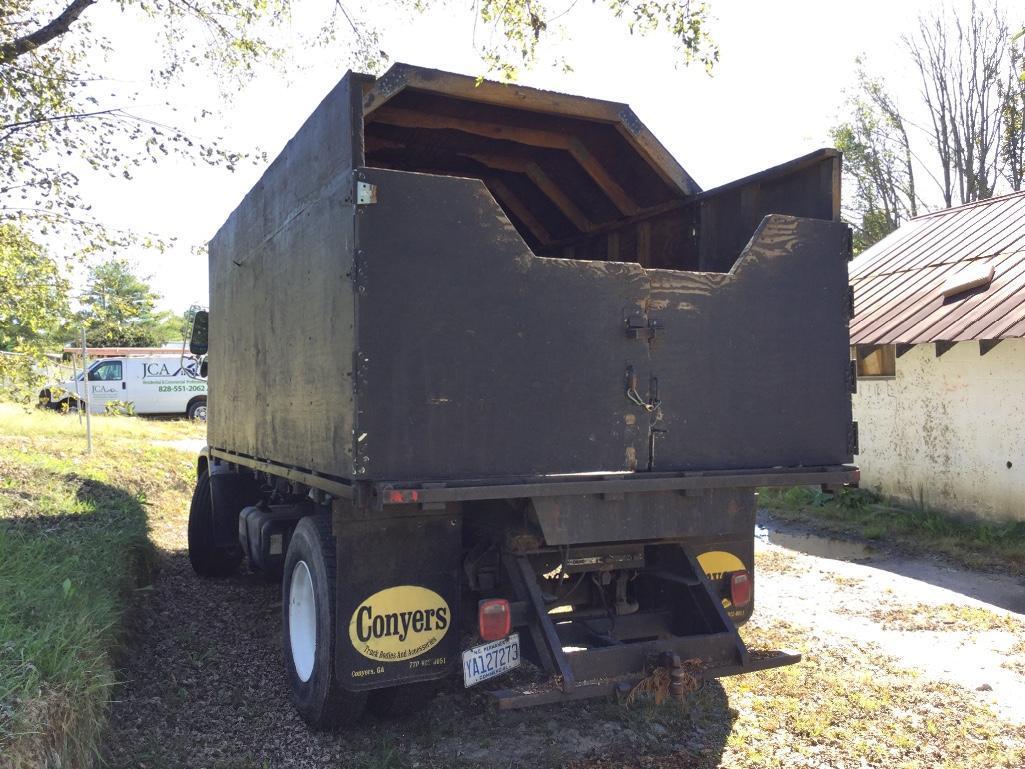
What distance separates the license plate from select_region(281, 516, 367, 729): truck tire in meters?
0.64

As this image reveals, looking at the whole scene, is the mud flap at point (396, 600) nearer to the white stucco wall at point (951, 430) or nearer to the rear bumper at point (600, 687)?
the rear bumper at point (600, 687)

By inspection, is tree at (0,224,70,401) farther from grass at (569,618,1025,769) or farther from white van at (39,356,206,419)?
white van at (39,356,206,419)

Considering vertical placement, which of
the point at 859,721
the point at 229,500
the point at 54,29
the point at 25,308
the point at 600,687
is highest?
the point at 54,29

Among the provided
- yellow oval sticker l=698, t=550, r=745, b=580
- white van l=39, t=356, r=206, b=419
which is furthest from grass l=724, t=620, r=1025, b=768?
white van l=39, t=356, r=206, b=419

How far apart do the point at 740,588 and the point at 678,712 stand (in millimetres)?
745

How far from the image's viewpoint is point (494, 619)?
3695 mm

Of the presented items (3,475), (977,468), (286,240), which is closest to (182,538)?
(3,475)

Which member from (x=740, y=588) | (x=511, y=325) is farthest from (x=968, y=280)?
(x=511, y=325)

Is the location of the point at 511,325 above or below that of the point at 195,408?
above

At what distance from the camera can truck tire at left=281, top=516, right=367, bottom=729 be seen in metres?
3.88

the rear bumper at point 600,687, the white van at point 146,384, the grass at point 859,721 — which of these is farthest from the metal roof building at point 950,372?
the white van at point 146,384

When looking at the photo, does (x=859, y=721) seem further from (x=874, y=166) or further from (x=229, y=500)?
(x=874, y=166)

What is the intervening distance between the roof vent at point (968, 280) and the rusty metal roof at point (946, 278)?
0.08ft

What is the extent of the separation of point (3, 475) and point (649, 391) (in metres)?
7.02
